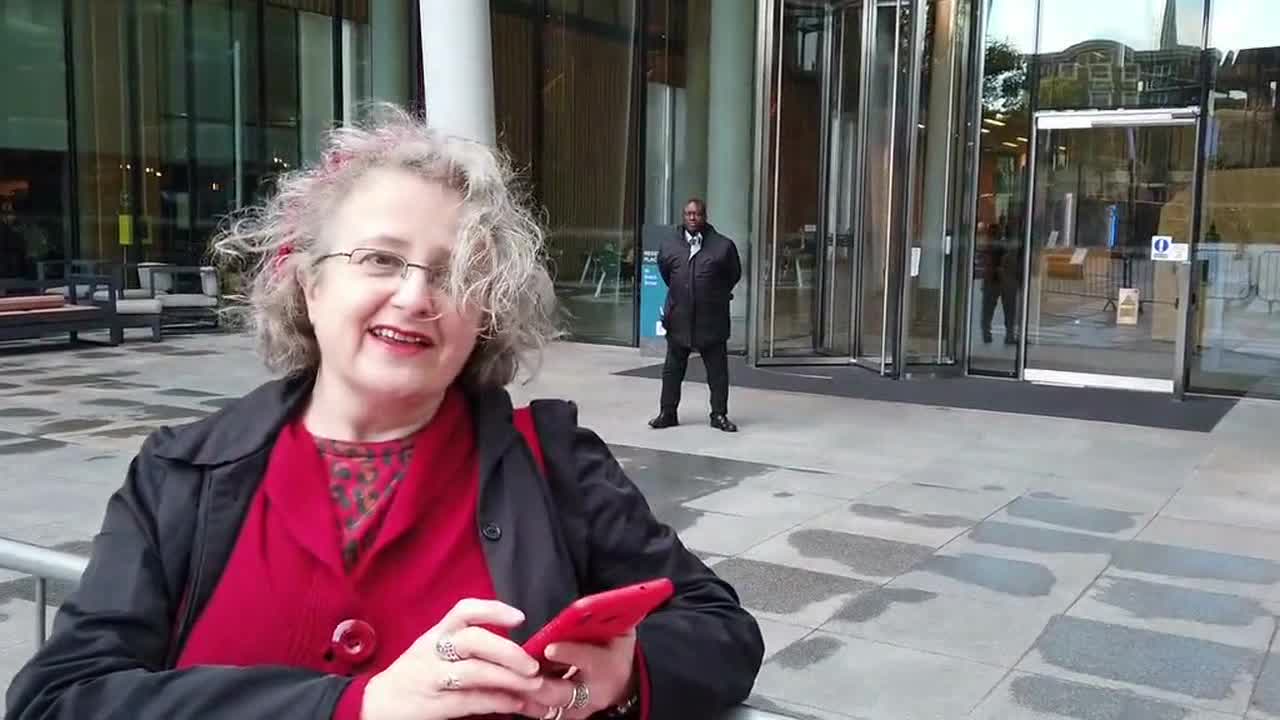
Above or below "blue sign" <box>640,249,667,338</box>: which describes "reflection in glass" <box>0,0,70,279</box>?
above

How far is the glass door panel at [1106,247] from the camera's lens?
12.4 metres

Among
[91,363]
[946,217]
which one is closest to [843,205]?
[946,217]

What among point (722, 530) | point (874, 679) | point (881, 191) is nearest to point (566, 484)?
point (874, 679)

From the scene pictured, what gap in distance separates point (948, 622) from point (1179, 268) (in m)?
8.46

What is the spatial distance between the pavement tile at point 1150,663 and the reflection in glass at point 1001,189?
8721 millimetres

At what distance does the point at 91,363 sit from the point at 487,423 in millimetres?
12474

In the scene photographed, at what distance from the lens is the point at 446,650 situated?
1.33 meters

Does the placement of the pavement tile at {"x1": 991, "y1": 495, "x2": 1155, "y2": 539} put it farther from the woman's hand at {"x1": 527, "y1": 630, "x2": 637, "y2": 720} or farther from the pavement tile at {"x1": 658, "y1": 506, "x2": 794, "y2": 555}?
the woman's hand at {"x1": 527, "y1": 630, "x2": 637, "y2": 720}

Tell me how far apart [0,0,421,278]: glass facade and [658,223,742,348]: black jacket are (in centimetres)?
955

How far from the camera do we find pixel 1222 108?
1208 centimetres

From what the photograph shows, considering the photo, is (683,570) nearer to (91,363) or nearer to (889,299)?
(889,299)

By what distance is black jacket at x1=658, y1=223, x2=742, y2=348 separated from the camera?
946 cm

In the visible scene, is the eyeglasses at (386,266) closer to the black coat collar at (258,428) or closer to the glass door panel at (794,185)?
the black coat collar at (258,428)

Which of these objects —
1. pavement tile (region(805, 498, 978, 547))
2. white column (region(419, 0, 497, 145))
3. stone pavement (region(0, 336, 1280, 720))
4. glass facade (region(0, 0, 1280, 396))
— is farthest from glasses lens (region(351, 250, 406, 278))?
glass facade (region(0, 0, 1280, 396))
